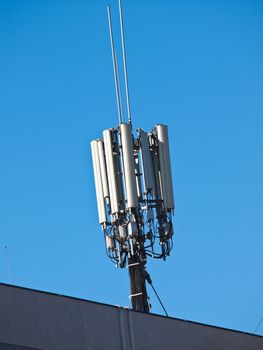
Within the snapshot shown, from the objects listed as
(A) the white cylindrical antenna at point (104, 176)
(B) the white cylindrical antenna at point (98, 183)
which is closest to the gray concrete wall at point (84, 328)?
(B) the white cylindrical antenna at point (98, 183)

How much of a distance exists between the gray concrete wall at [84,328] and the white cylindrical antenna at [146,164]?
9524 mm

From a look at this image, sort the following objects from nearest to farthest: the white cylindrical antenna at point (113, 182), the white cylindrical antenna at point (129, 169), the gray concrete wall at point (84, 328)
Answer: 1. the gray concrete wall at point (84, 328)
2. the white cylindrical antenna at point (129, 169)
3. the white cylindrical antenna at point (113, 182)

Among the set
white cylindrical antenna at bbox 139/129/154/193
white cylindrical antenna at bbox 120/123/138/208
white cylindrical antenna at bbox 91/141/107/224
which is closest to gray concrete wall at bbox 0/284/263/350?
white cylindrical antenna at bbox 120/123/138/208

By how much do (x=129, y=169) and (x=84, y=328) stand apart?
13463 mm

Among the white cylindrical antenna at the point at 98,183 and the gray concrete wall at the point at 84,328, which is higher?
the white cylindrical antenna at the point at 98,183

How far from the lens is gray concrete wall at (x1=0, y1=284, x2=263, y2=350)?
3975cm

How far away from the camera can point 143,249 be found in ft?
181

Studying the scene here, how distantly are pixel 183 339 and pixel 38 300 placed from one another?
22.8 ft

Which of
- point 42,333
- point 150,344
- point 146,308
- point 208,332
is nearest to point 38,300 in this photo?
point 42,333

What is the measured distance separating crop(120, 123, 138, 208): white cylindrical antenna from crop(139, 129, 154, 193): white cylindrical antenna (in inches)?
21.7

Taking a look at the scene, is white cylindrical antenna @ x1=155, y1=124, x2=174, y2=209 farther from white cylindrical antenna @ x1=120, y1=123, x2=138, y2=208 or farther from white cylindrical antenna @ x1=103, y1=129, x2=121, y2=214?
white cylindrical antenna @ x1=103, y1=129, x2=121, y2=214

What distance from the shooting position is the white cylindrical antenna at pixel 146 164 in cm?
5462

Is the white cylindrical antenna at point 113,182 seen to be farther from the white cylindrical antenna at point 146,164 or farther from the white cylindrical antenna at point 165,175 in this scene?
the white cylindrical antenna at point 165,175

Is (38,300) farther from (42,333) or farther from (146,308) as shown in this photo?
(146,308)
